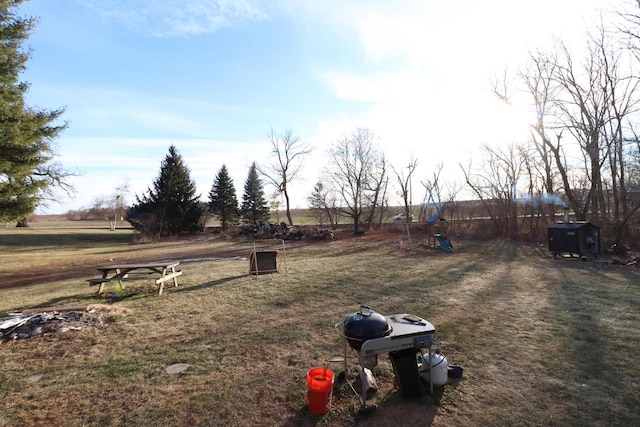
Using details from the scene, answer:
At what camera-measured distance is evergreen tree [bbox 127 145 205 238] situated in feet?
83.4

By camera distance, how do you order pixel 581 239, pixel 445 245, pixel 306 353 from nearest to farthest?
pixel 306 353 → pixel 581 239 → pixel 445 245

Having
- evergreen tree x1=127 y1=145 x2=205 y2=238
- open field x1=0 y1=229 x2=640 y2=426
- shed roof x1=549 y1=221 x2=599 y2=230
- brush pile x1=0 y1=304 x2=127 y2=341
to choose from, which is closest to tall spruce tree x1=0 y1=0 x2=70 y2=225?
open field x1=0 y1=229 x2=640 y2=426

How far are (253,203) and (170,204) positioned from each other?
775 centimetres

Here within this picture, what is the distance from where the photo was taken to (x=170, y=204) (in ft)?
85.6

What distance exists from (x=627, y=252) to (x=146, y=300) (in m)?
16.3

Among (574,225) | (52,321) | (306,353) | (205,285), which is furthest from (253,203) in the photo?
(306,353)

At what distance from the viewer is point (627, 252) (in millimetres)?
11844

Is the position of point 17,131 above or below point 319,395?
above

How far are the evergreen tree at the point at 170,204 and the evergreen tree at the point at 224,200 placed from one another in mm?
2727

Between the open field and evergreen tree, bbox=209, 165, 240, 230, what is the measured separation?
22.1 metres

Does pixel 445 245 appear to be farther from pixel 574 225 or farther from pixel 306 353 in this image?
pixel 306 353

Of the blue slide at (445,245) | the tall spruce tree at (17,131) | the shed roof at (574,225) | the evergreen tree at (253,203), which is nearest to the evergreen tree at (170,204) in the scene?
the evergreen tree at (253,203)

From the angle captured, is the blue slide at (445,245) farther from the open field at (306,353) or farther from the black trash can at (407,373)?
the black trash can at (407,373)

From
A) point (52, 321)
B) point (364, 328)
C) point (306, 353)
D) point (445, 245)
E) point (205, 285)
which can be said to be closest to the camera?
point (364, 328)
